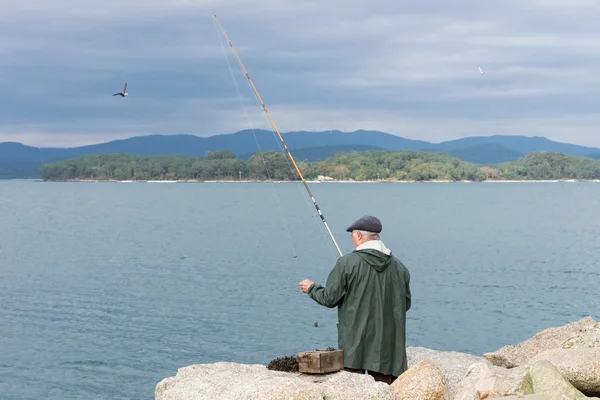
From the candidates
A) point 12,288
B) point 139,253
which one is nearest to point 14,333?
point 12,288

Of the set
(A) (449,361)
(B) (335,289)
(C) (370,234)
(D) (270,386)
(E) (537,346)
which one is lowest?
(E) (537,346)

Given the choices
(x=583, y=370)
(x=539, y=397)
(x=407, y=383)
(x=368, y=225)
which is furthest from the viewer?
(x=583, y=370)

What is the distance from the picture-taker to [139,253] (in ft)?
161

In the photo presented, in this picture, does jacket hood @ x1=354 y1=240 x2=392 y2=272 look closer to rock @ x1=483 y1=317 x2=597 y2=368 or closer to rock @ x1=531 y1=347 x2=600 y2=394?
rock @ x1=531 y1=347 x2=600 y2=394

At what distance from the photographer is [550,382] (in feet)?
28.7

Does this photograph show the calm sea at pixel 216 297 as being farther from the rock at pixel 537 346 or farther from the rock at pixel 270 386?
the rock at pixel 270 386

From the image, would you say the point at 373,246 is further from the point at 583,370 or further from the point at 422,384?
the point at 583,370

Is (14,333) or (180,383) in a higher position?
(180,383)

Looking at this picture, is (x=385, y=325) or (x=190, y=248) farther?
(x=190, y=248)

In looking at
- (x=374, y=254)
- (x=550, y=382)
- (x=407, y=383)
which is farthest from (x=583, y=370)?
(x=374, y=254)

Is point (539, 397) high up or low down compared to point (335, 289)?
down

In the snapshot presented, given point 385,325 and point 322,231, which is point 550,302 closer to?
point 385,325

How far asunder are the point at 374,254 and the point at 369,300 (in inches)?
19.2

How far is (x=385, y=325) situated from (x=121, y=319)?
19.2 m
